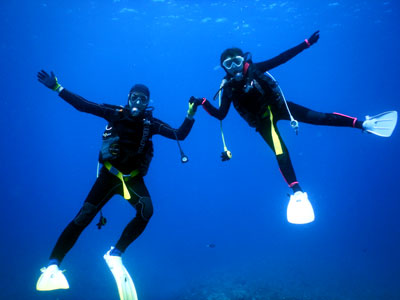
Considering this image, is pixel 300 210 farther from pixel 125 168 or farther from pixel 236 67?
pixel 125 168

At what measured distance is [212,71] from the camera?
61.2 meters

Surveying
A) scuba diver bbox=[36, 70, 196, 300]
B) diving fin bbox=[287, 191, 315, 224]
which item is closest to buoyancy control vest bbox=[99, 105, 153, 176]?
scuba diver bbox=[36, 70, 196, 300]

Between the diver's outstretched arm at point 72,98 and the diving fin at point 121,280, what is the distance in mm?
2688

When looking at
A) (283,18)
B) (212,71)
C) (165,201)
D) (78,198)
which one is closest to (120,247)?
(283,18)

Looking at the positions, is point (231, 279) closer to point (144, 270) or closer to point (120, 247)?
point (144, 270)

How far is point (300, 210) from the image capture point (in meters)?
4.21

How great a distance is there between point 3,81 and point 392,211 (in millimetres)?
77960

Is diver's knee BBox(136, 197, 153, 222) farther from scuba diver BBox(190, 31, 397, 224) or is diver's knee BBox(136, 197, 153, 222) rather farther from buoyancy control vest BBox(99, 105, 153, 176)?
scuba diver BBox(190, 31, 397, 224)

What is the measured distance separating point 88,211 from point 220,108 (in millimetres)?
3248

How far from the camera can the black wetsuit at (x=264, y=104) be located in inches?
201

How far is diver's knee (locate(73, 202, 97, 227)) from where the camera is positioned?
4492mm

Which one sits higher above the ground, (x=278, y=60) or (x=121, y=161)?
(x=278, y=60)

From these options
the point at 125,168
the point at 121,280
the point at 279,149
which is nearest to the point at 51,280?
the point at 121,280

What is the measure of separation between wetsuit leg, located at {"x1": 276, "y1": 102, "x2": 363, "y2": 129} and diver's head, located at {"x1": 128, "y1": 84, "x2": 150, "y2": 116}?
2.83 meters
